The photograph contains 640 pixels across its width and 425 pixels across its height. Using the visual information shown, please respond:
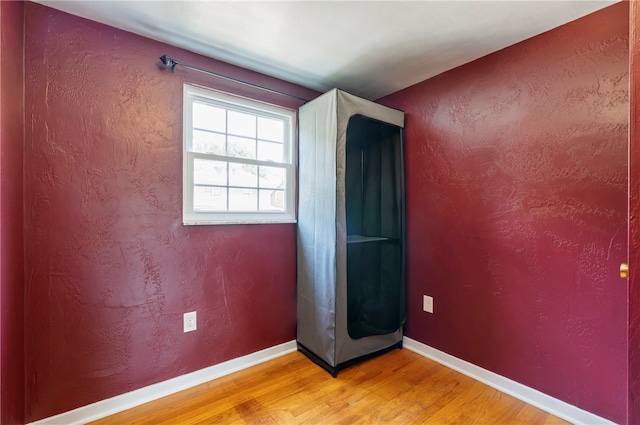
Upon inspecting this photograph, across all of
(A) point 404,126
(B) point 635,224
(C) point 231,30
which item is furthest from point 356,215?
(B) point 635,224

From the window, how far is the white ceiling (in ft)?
1.14

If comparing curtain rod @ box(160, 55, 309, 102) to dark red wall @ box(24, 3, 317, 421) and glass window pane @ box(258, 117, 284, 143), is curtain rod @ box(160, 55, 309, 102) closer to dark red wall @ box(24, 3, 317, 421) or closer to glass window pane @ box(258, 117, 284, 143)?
dark red wall @ box(24, 3, 317, 421)

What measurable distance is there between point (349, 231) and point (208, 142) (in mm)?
1422

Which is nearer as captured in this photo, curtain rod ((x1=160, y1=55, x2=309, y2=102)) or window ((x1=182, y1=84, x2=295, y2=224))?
curtain rod ((x1=160, y1=55, x2=309, y2=102))

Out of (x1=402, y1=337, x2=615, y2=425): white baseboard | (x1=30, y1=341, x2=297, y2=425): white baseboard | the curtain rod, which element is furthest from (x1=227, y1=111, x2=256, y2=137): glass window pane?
(x1=402, y1=337, x2=615, y2=425): white baseboard

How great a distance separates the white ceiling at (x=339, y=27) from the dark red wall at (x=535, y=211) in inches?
7.5

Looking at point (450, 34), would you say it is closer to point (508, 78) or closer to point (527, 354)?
point (508, 78)

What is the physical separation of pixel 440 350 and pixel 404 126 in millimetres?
1821

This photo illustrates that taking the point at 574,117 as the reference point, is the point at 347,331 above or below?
below

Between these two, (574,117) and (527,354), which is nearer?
(574,117)

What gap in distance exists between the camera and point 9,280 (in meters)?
1.28

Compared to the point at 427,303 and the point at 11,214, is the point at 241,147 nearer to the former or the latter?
the point at 11,214

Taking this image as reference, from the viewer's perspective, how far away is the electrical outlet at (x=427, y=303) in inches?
88.8

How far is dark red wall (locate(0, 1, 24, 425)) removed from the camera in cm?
121
